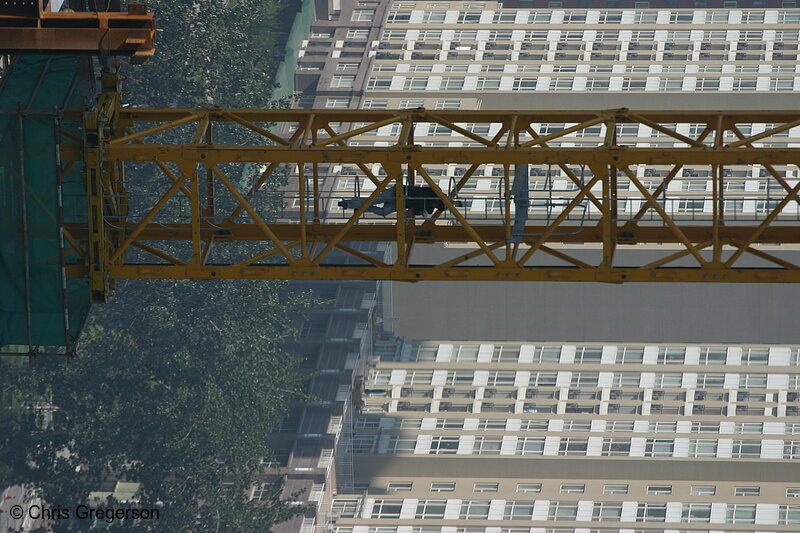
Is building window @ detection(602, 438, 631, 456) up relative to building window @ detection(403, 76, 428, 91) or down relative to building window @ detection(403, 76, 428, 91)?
down

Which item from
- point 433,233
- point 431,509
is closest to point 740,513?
point 431,509

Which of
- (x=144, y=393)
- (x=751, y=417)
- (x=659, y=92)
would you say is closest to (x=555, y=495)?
(x=751, y=417)

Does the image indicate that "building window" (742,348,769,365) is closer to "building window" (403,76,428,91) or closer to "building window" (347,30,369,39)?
"building window" (403,76,428,91)

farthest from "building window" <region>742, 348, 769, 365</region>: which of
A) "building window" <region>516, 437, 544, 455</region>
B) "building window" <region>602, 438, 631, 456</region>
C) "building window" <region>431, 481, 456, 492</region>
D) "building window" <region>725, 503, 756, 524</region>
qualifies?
"building window" <region>431, 481, 456, 492</region>

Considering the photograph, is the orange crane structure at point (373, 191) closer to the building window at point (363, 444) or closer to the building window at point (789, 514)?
the building window at point (789, 514)

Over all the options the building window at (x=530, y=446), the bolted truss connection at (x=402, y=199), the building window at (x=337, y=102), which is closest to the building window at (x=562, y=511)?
the building window at (x=530, y=446)
